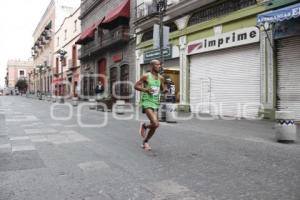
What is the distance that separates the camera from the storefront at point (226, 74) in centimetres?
1424

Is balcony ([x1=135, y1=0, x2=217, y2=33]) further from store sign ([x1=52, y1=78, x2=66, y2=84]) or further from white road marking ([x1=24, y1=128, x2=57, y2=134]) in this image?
store sign ([x1=52, y1=78, x2=66, y2=84])

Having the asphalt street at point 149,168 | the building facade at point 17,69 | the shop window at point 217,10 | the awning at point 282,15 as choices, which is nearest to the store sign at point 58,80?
the shop window at point 217,10

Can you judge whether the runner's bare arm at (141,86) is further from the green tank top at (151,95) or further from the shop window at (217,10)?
the shop window at (217,10)

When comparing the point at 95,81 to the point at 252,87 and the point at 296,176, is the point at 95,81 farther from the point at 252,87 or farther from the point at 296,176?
the point at 296,176

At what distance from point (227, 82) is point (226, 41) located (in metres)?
1.84

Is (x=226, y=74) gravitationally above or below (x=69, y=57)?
below

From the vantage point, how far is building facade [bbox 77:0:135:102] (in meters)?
26.2

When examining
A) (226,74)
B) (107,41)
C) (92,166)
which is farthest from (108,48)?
(92,166)

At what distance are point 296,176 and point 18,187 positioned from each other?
12.2 ft

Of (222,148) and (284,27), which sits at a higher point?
(284,27)

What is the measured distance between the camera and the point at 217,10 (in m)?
16.6

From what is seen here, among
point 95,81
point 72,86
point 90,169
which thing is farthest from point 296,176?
point 72,86

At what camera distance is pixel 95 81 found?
1361 inches

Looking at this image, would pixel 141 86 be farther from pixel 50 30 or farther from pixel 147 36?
pixel 50 30
